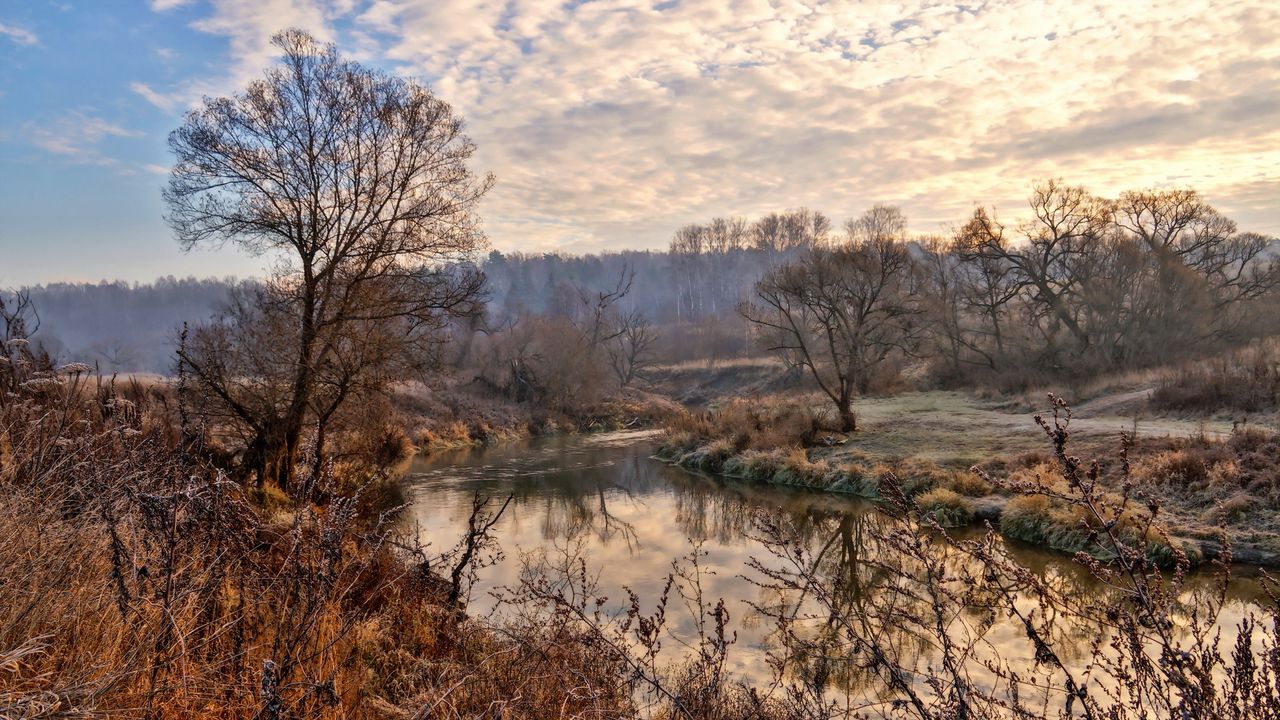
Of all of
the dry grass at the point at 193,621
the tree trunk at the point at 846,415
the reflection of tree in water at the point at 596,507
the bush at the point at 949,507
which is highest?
the dry grass at the point at 193,621

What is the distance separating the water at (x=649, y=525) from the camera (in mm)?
8897

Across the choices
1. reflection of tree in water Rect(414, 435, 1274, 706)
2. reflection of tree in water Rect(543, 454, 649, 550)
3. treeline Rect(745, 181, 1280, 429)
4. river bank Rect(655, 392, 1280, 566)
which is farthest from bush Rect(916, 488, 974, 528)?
treeline Rect(745, 181, 1280, 429)

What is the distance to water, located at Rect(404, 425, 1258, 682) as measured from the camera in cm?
890

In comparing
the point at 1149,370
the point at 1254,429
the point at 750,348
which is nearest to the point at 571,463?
the point at 1254,429

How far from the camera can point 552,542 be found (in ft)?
42.1

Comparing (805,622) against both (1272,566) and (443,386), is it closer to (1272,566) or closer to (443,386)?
(1272,566)

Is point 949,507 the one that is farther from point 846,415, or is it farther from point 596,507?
point 846,415

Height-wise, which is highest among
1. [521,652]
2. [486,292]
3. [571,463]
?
[486,292]

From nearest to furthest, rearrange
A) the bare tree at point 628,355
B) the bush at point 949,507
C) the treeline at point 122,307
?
the bush at point 949,507, the bare tree at point 628,355, the treeline at point 122,307

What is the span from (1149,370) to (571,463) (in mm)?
21196

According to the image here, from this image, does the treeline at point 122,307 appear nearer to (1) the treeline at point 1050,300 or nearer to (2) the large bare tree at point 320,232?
(1) the treeline at point 1050,300

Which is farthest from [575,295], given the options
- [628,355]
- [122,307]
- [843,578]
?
[843,578]

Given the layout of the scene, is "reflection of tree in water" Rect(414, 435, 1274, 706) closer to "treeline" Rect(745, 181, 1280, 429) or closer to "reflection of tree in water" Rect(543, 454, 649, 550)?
"reflection of tree in water" Rect(543, 454, 649, 550)

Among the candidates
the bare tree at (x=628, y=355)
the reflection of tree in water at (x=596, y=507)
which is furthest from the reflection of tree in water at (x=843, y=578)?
the bare tree at (x=628, y=355)
